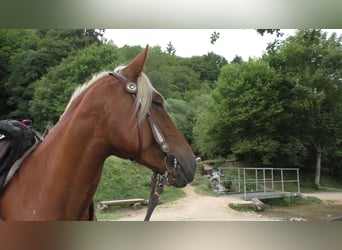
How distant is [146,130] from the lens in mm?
1366

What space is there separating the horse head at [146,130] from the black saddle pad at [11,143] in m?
0.34

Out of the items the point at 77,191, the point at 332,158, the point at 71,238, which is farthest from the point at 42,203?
the point at 332,158

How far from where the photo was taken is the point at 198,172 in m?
1.81

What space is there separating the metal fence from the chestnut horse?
0.73 metres

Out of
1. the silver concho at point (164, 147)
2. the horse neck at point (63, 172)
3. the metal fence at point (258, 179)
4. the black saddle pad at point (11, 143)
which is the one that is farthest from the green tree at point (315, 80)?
the black saddle pad at point (11, 143)

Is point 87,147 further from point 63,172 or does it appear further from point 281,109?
point 281,109

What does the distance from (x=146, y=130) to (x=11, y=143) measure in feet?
1.71

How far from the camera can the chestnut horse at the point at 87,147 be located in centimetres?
125

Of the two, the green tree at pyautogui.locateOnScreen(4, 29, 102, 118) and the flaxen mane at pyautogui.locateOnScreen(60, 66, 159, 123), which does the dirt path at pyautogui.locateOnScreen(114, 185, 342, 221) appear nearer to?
the flaxen mane at pyautogui.locateOnScreen(60, 66, 159, 123)

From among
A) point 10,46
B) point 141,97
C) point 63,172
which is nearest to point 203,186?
point 141,97

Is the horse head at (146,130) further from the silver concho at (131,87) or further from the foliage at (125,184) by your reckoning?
the foliage at (125,184)
